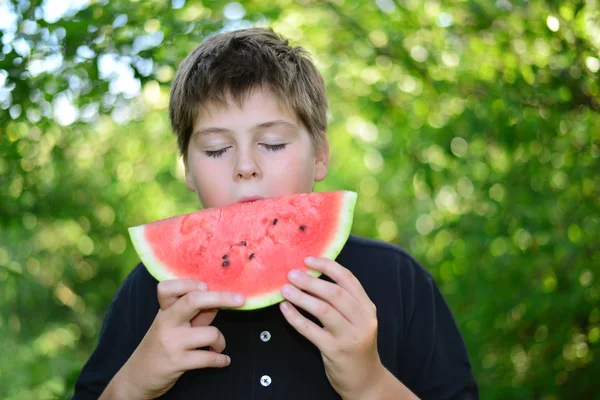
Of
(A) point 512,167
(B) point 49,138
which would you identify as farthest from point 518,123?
(B) point 49,138

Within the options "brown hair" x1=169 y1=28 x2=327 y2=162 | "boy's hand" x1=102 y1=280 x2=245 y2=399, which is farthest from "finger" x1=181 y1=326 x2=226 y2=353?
"brown hair" x1=169 y1=28 x2=327 y2=162

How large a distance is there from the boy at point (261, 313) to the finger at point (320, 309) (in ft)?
0.09

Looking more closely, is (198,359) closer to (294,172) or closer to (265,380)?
(265,380)

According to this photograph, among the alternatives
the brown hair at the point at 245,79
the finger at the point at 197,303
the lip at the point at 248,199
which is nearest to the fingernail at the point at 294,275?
the finger at the point at 197,303

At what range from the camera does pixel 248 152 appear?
1.80 metres

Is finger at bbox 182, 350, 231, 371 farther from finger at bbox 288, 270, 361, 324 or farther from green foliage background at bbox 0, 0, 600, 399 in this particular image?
green foliage background at bbox 0, 0, 600, 399

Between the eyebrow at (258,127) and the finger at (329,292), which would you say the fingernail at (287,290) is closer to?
the finger at (329,292)

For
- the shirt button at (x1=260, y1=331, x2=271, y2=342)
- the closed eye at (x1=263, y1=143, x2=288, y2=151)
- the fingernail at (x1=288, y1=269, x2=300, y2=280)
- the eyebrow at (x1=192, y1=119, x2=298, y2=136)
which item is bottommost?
the shirt button at (x1=260, y1=331, x2=271, y2=342)

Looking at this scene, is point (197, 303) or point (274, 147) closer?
point (197, 303)

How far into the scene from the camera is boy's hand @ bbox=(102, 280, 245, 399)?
59.5 inches

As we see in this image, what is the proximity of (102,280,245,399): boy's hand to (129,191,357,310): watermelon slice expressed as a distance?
0.17m

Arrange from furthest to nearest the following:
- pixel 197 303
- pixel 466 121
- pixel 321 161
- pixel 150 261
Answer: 1. pixel 466 121
2. pixel 321 161
3. pixel 150 261
4. pixel 197 303

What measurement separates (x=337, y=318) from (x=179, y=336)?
0.39 m

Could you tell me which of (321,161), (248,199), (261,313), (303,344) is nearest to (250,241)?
(248,199)
